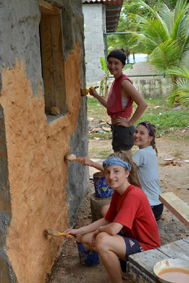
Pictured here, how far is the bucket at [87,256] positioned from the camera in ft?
10.2

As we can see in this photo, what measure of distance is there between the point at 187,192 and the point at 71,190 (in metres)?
1.95

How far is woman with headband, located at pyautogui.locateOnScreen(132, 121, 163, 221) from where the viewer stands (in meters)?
3.51

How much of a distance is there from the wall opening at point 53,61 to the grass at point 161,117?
4.91m

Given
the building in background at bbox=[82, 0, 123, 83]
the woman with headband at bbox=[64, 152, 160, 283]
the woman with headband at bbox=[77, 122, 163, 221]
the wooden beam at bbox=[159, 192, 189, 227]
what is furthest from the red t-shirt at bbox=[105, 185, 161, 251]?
the building in background at bbox=[82, 0, 123, 83]

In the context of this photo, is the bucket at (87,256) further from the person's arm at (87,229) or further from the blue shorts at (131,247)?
the blue shorts at (131,247)

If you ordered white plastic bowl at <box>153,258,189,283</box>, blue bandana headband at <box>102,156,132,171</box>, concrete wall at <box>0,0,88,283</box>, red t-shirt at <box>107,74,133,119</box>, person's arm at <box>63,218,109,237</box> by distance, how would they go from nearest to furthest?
1. white plastic bowl at <box>153,258,189,283</box>
2. concrete wall at <box>0,0,88,283</box>
3. blue bandana headband at <box>102,156,132,171</box>
4. person's arm at <box>63,218,109,237</box>
5. red t-shirt at <box>107,74,133,119</box>

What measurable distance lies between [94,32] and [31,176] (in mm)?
11078

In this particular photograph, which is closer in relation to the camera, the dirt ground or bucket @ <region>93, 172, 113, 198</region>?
the dirt ground

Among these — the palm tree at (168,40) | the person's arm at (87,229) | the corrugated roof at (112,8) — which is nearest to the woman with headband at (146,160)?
the person's arm at (87,229)

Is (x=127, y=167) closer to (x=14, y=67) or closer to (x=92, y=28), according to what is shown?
(x=14, y=67)

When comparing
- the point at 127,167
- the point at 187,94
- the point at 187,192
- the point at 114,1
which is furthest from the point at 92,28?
the point at 127,167

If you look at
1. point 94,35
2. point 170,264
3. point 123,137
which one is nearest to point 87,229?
point 170,264

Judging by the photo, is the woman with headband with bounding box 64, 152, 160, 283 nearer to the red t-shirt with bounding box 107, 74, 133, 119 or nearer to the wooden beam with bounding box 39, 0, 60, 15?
the red t-shirt with bounding box 107, 74, 133, 119

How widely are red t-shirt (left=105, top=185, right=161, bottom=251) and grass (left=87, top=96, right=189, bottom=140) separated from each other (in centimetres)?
572
